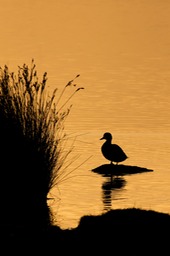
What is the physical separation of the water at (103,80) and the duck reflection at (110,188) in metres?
0.01

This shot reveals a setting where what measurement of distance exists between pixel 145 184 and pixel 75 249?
21.6 feet

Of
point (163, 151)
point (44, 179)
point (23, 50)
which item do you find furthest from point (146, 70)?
point (44, 179)

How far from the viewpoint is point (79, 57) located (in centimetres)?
3581

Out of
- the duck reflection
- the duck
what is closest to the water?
the duck reflection

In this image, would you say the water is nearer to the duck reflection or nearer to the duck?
the duck reflection

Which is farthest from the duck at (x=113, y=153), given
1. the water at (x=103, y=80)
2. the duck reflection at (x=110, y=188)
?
the duck reflection at (x=110, y=188)

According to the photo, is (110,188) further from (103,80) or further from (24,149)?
(103,80)

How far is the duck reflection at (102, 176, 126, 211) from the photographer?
14.8m

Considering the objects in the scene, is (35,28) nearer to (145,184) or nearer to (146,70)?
(146,70)

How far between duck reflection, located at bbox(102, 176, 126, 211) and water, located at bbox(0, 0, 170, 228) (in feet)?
0.04

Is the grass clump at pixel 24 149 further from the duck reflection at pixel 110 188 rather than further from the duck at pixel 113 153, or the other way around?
the duck at pixel 113 153

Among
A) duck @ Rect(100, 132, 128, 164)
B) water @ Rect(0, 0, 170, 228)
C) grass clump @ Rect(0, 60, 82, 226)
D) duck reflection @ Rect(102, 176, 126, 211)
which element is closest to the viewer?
grass clump @ Rect(0, 60, 82, 226)

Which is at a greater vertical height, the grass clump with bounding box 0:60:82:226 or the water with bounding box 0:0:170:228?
the water with bounding box 0:0:170:228

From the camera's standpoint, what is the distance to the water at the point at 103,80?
15.6m
